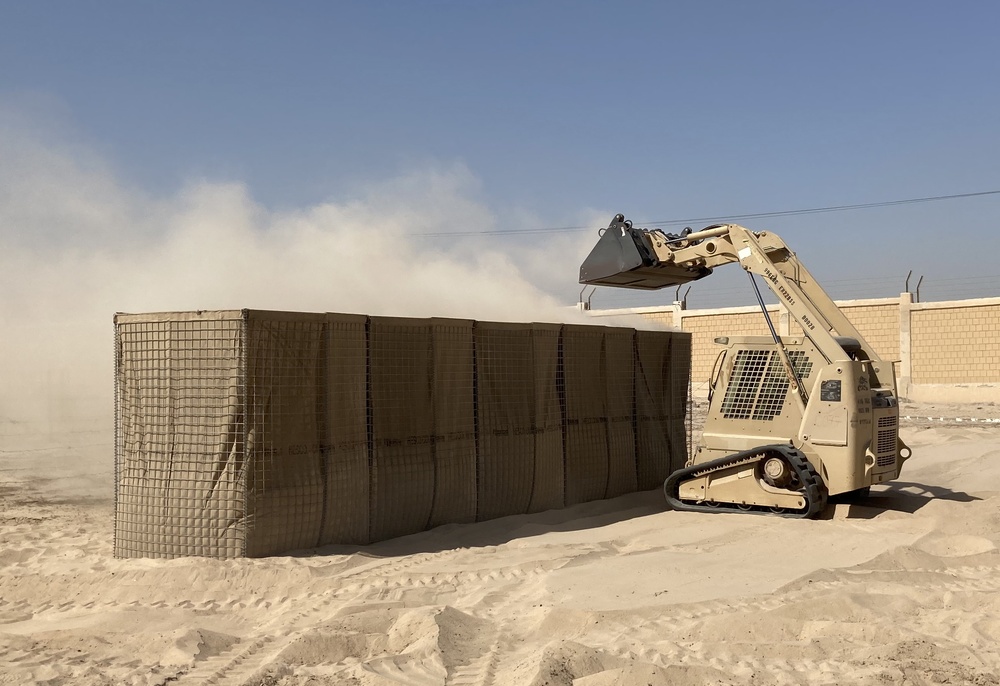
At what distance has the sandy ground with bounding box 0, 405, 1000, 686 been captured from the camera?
202 inches

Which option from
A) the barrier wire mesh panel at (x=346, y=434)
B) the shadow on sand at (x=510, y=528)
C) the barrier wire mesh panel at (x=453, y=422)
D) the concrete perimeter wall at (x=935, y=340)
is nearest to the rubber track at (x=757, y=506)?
the shadow on sand at (x=510, y=528)

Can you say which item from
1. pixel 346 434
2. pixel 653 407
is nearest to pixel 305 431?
pixel 346 434

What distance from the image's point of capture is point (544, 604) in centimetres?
663

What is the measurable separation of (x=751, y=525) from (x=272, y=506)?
5.19 metres

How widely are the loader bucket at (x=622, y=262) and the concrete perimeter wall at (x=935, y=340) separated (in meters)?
20.2

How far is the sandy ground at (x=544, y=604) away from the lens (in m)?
5.12

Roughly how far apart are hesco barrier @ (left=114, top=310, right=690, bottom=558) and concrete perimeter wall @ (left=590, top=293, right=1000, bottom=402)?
853 inches

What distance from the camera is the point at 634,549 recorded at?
873cm

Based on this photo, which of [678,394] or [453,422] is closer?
[453,422]

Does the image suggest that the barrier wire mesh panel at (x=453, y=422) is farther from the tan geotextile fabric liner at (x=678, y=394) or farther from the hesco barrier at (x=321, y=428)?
the tan geotextile fabric liner at (x=678, y=394)

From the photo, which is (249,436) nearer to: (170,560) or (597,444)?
(170,560)

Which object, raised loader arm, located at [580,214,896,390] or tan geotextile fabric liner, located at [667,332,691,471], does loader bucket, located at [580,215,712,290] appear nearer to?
raised loader arm, located at [580,214,896,390]

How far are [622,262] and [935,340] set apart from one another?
2189 centimetres

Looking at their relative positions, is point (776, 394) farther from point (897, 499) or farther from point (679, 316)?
point (679, 316)
